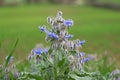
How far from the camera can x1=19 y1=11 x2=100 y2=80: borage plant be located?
13.8 ft

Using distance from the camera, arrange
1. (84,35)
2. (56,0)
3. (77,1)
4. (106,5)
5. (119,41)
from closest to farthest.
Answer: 1. (119,41)
2. (84,35)
3. (106,5)
4. (56,0)
5. (77,1)

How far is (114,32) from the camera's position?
654 inches

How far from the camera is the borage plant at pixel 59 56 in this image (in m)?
4.19

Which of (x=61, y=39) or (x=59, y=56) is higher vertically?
(x=61, y=39)

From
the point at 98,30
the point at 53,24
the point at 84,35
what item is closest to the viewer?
the point at 53,24

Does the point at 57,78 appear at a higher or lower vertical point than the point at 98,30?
lower

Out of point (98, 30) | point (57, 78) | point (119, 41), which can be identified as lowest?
point (57, 78)

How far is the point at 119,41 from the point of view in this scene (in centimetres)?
1398

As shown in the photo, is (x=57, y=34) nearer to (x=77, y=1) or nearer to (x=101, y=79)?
(x=101, y=79)

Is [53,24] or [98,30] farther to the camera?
[98,30]

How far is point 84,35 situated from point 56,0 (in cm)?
2764

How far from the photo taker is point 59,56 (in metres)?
4.24

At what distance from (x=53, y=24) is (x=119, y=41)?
997 cm

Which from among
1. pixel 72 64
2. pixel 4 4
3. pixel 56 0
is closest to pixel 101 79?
pixel 72 64
